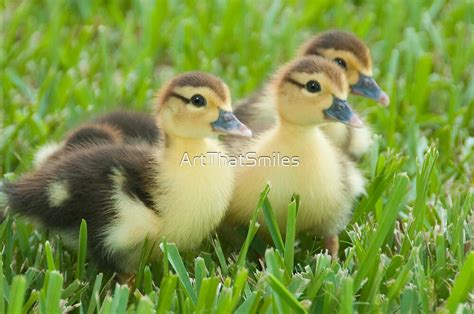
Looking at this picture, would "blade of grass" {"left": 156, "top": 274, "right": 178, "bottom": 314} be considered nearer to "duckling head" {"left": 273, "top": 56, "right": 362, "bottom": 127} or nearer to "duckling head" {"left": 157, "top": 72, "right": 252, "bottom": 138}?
"duckling head" {"left": 157, "top": 72, "right": 252, "bottom": 138}

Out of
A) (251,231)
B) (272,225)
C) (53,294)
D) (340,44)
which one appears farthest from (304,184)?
(53,294)

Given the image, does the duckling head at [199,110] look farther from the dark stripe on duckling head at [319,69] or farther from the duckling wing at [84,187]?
the dark stripe on duckling head at [319,69]

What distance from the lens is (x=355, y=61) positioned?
289 cm

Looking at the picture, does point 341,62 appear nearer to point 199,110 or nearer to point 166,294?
point 199,110

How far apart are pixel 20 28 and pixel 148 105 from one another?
918 mm

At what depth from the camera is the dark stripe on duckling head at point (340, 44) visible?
290 centimetres

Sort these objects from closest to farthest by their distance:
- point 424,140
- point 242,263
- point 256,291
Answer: point 256,291, point 242,263, point 424,140

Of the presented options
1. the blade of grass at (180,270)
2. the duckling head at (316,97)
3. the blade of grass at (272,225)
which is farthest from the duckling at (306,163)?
the blade of grass at (180,270)

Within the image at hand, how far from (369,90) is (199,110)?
2.49 ft

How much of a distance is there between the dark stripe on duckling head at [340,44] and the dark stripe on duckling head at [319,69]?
408 mm

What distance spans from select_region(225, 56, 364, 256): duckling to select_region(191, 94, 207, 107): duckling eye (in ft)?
0.77

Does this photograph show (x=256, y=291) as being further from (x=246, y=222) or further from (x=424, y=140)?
(x=424, y=140)

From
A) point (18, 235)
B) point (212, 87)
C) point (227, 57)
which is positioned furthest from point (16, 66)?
point (212, 87)

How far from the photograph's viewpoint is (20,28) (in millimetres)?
3959
